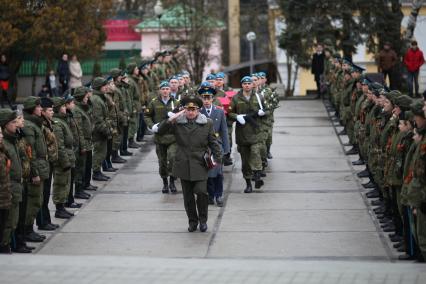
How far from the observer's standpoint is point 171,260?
13.2 metres

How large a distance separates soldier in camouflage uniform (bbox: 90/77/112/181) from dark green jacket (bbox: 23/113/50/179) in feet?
15.0

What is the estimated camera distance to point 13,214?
1386 centimetres

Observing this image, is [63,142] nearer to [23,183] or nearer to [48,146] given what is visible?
[48,146]

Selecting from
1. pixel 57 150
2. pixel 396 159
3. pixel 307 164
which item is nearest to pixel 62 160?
pixel 57 150

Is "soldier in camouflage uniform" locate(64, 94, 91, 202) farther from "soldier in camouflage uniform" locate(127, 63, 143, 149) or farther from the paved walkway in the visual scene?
"soldier in camouflage uniform" locate(127, 63, 143, 149)

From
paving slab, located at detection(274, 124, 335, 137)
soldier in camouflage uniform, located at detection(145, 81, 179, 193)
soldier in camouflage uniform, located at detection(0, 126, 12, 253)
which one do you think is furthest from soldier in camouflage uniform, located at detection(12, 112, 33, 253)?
paving slab, located at detection(274, 124, 335, 137)

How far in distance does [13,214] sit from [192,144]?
2.75 meters

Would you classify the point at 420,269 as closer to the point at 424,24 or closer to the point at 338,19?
the point at 338,19

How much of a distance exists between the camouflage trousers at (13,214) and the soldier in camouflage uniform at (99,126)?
603 cm

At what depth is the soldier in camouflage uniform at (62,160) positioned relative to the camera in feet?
54.3

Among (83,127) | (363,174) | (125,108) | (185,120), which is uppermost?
(185,120)

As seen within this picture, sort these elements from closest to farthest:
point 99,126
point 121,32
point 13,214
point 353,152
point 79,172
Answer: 1. point 13,214
2. point 79,172
3. point 99,126
4. point 353,152
5. point 121,32

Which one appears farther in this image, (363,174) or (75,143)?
(363,174)

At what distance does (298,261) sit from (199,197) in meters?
2.62
